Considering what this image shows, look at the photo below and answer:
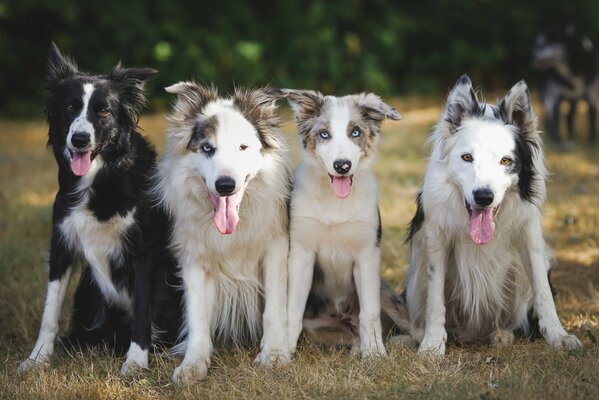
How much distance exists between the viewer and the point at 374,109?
4.35 meters

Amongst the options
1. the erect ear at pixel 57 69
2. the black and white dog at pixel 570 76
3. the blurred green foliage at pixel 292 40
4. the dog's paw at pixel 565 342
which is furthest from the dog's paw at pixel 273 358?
the blurred green foliage at pixel 292 40

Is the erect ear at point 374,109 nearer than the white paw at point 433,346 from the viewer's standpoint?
No

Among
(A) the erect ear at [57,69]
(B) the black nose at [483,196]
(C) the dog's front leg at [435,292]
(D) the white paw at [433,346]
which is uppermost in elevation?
(A) the erect ear at [57,69]

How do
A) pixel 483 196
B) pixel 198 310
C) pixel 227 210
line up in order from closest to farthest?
1. pixel 483 196
2. pixel 227 210
3. pixel 198 310

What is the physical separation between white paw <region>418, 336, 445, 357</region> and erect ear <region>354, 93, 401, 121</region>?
4.32 ft

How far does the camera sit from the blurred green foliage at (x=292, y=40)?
49.0 feet

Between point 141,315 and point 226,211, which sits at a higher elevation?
point 226,211

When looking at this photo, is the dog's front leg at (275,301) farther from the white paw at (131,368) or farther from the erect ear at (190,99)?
the erect ear at (190,99)

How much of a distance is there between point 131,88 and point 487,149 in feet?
6.79

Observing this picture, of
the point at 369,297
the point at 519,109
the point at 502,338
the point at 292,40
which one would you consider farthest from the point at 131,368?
the point at 292,40

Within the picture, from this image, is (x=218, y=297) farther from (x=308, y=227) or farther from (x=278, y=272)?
(x=308, y=227)

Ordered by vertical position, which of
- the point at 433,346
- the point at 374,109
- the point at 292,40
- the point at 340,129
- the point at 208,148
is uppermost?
the point at 292,40

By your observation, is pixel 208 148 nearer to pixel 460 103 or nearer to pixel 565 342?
pixel 460 103

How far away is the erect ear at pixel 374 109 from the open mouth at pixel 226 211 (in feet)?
2.83
